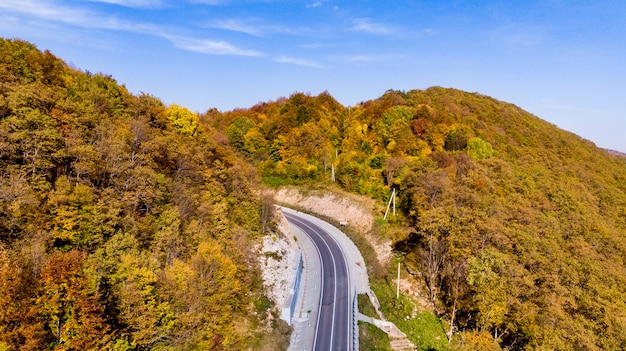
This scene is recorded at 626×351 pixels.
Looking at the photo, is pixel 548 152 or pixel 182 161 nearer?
pixel 182 161

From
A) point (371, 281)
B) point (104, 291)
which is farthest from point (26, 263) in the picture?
point (371, 281)

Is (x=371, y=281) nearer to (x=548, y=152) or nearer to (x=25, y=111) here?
(x=25, y=111)

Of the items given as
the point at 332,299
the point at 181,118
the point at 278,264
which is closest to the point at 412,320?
the point at 332,299

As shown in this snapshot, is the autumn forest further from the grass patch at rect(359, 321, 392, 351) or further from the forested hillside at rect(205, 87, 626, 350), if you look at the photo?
the grass patch at rect(359, 321, 392, 351)

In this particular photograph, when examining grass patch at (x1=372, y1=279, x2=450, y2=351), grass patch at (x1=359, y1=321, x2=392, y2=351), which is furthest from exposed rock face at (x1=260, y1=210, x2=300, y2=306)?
grass patch at (x1=372, y1=279, x2=450, y2=351)

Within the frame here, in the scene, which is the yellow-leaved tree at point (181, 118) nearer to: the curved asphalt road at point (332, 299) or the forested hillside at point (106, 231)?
the forested hillside at point (106, 231)

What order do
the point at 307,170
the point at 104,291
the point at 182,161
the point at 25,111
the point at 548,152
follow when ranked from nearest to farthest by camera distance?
the point at 104,291, the point at 25,111, the point at 182,161, the point at 307,170, the point at 548,152

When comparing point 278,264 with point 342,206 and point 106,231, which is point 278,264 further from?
point 342,206
